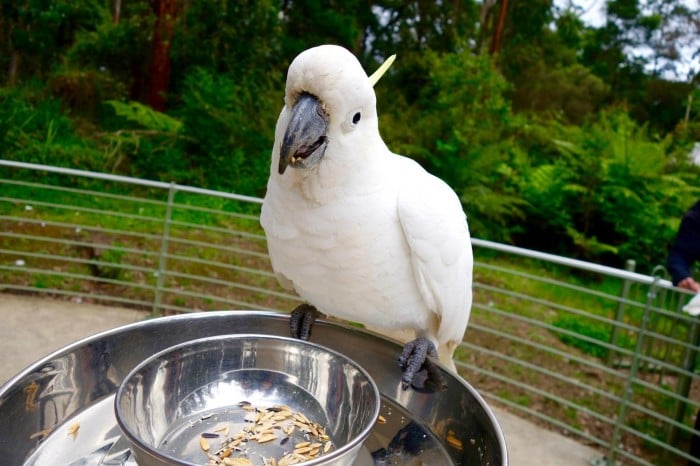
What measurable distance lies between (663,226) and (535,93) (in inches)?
153

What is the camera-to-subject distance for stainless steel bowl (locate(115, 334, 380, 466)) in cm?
91

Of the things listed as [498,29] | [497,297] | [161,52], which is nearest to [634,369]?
[497,297]

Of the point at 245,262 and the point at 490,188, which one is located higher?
the point at 490,188

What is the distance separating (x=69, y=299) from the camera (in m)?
3.79

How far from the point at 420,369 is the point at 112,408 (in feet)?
2.11

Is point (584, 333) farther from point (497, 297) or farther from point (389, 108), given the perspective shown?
point (389, 108)

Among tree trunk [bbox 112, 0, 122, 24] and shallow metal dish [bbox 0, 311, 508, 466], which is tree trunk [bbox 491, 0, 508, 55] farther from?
shallow metal dish [bbox 0, 311, 508, 466]

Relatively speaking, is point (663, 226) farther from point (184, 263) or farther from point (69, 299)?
point (69, 299)

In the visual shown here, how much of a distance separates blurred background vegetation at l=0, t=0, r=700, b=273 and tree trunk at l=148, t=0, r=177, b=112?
0.02 m

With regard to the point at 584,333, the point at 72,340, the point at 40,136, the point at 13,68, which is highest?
the point at 13,68

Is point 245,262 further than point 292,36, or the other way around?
point 292,36

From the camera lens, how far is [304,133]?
109 cm

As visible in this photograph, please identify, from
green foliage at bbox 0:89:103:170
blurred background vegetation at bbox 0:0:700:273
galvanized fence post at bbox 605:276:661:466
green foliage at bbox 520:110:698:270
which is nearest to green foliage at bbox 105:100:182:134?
blurred background vegetation at bbox 0:0:700:273

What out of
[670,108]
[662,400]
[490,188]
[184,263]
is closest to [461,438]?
[662,400]
